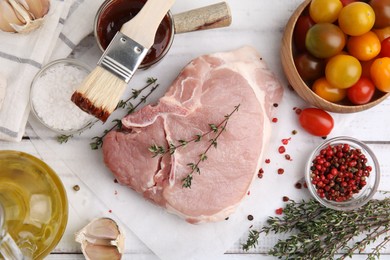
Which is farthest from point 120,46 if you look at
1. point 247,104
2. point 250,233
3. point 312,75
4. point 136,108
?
point 250,233

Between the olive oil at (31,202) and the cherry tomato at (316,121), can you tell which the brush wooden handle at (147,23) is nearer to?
the olive oil at (31,202)

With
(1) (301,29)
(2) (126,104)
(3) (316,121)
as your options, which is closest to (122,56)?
(2) (126,104)

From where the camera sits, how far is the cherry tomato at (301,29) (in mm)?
1943

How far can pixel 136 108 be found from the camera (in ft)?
6.71

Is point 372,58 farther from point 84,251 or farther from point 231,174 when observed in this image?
point 84,251

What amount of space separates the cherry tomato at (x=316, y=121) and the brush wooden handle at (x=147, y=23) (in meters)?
0.64

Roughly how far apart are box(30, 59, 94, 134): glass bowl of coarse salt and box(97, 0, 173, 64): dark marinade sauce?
0.46 feet

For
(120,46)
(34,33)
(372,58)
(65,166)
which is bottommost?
(65,166)

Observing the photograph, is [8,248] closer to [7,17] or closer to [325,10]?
[7,17]

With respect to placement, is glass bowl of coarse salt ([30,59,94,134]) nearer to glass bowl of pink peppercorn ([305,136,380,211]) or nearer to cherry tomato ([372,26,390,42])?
glass bowl of pink peppercorn ([305,136,380,211])

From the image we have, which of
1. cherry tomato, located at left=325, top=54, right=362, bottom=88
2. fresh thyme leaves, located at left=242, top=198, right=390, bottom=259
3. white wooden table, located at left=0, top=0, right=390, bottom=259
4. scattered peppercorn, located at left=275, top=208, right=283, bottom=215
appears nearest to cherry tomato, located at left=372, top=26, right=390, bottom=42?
cherry tomato, located at left=325, top=54, right=362, bottom=88

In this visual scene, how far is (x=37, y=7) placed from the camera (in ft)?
6.15

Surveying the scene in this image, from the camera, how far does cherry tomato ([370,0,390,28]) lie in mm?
1854

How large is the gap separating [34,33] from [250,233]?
1.03m
